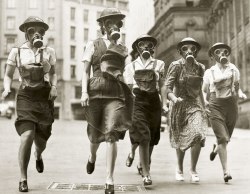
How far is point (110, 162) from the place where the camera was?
7375mm

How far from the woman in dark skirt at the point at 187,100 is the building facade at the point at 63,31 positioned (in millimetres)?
65552

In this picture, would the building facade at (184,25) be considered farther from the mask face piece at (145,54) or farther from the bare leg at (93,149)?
the bare leg at (93,149)

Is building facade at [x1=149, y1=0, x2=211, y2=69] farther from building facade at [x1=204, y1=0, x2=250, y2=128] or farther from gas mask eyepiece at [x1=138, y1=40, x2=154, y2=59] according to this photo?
gas mask eyepiece at [x1=138, y1=40, x2=154, y2=59]

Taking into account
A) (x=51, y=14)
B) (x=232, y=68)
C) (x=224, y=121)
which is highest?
(x=51, y=14)

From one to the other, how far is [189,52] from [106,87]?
5.70 ft

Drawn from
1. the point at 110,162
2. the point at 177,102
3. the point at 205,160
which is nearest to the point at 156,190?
the point at 110,162

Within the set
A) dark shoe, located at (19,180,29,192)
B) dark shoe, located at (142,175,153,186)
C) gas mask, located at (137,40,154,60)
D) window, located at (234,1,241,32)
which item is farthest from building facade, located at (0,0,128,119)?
dark shoe, located at (19,180,29,192)

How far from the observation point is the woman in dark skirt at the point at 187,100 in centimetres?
890

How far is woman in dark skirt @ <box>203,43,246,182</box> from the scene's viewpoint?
9.17 m

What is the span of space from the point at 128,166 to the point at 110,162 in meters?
3.48

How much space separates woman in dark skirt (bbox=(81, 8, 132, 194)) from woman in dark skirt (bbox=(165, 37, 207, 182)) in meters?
1.33

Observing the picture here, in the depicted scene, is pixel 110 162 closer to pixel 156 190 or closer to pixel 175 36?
pixel 156 190

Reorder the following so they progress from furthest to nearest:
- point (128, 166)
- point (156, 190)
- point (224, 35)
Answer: point (224, 35) < point (128, 166) < point (156, 190)

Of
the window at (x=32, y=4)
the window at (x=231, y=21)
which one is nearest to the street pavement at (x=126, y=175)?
the window at (x=231, y=21)
